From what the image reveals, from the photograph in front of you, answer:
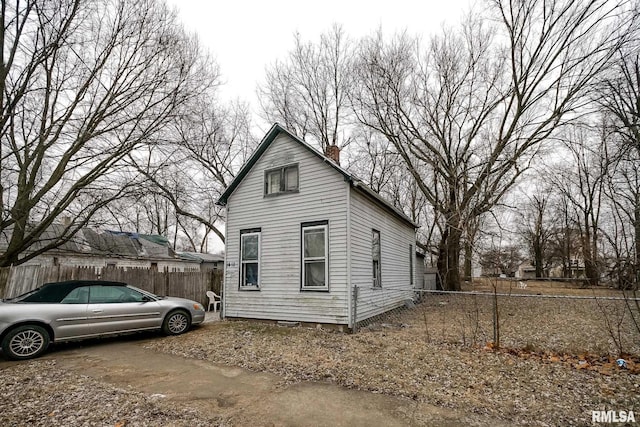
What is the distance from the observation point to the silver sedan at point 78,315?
20.4 feet

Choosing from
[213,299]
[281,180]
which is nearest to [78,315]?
[281,180]

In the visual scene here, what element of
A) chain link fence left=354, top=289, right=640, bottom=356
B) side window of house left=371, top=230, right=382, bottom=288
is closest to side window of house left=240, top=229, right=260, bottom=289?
chain link fence left=354, top=289, right=640, bottom=356

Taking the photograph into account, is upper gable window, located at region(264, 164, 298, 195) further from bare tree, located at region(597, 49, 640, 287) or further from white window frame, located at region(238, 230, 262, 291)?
bare tree, located at region(597, 49, 640, 287)

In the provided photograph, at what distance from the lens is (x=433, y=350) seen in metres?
6.50

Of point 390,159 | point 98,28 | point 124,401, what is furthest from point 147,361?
point 390,159

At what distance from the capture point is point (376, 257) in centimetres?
1074

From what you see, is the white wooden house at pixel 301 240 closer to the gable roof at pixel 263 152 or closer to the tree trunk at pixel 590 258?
the gable roof at pixel 263 152

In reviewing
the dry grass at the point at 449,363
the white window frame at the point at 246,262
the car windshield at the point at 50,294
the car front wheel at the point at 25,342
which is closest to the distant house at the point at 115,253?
the white window frame at the point at 246,262

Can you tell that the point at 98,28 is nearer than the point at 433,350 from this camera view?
No

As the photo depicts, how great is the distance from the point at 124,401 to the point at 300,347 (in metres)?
3.50

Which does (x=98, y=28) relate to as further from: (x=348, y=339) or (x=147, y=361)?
(x=348, y=339)

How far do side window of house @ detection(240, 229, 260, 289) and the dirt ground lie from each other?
3816mm

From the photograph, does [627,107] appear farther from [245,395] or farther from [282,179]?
[245,395]

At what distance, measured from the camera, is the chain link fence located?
21.3 feet
